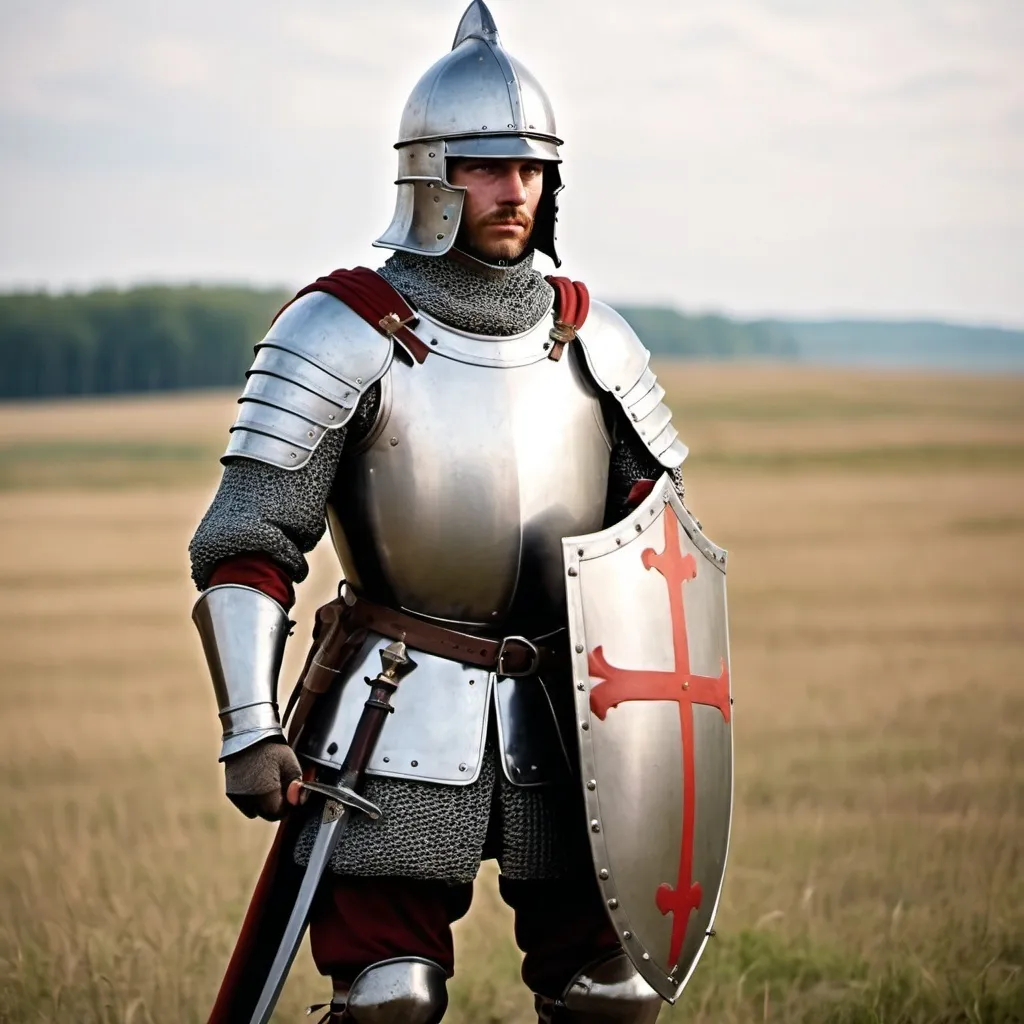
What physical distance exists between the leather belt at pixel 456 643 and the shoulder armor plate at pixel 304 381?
425 mm

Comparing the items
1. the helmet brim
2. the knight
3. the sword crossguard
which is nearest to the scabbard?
the knight

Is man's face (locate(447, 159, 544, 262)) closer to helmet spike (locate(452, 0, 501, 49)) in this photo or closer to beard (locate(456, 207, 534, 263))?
beard (locate(456, 207, 534, 263))

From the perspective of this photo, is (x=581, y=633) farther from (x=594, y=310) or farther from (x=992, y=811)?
(x=992, y=811)

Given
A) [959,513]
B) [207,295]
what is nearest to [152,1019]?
[959,513]

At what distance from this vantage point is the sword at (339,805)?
4480 mm

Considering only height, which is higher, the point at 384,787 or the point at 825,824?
the point at 384,787

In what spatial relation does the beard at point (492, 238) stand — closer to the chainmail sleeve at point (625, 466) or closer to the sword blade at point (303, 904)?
the chainmail sleeve at point (625, 466)

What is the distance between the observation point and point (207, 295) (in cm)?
3653

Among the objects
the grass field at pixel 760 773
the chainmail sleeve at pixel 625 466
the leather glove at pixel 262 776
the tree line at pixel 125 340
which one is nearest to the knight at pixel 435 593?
the leather glove at pixel 262 776

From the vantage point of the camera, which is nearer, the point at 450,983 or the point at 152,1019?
the point at 152,1019

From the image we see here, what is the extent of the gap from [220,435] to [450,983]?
28.4 meters

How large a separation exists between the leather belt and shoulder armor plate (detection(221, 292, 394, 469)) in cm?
43

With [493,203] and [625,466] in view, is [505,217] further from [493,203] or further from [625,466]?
[625,466]

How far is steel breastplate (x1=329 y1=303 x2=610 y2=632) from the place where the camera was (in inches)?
183
